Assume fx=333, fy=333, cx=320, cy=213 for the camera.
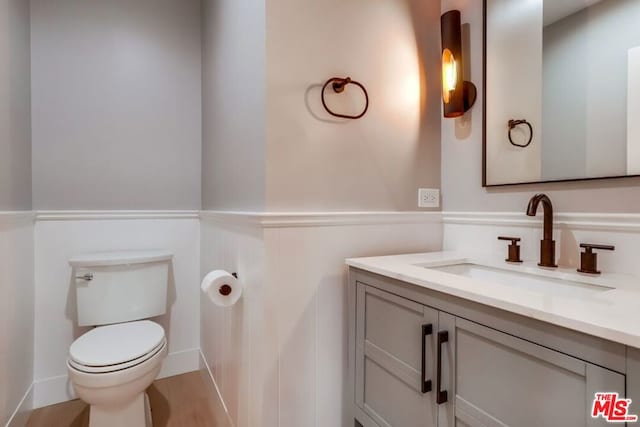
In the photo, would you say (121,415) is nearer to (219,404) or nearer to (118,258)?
(219,404)

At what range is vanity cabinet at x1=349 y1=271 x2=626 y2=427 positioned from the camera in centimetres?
63

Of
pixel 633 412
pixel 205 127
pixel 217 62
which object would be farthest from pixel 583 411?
pixel 205 127

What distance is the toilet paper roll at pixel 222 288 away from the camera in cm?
132

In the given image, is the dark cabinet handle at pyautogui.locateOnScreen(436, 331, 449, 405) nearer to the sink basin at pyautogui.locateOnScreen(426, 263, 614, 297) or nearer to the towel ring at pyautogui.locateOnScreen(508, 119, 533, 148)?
the sink basin at pyautogui.locateOnScreen(426, 263, 614, 297)

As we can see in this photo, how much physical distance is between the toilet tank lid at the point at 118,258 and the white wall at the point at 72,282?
12 centimetres

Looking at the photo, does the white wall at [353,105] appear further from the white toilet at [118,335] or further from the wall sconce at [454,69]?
the white toilet at [118,335]

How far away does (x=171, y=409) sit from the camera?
5.98 feet

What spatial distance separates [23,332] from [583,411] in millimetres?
2296

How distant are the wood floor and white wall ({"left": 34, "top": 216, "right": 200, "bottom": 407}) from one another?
10 centimetres

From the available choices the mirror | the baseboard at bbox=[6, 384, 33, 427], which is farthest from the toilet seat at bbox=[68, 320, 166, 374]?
the mirror

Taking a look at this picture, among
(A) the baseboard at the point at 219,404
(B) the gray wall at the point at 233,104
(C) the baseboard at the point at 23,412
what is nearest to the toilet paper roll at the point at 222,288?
(B) the gray wall at the point at 233,104

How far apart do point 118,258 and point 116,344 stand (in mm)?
472

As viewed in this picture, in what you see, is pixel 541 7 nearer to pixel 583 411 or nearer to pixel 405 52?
pixel 405 52

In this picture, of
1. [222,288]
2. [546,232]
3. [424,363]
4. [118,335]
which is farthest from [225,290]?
[546,232]
